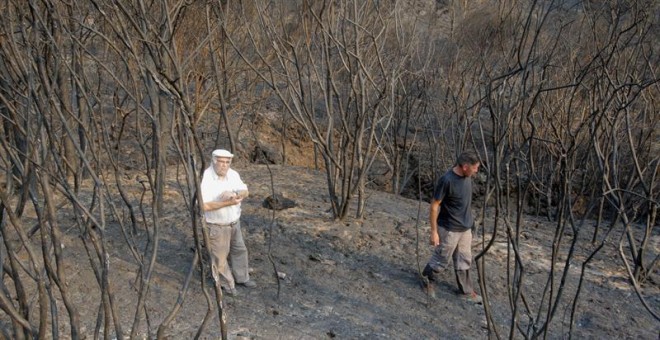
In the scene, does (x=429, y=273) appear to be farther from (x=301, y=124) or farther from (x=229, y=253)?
(x=301, y=124)

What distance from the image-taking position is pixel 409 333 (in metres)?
5.48

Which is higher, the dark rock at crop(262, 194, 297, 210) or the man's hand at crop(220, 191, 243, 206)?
the man's hand at crop(220, 191, 243, 206)

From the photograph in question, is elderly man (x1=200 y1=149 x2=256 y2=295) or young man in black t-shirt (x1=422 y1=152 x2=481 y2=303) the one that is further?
young man in black t-shirt (x1=422 y1=152 x2=481 y2=303)

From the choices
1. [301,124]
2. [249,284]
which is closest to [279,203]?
[301,124]

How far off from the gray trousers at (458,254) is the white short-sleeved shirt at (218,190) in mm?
1953

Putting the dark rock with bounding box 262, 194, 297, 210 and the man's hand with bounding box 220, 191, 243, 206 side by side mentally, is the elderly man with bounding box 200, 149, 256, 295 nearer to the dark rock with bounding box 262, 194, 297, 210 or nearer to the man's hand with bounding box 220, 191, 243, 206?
the man's hand with bounding box 220, 191, 243, 206

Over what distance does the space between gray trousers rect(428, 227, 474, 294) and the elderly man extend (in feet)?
6.02

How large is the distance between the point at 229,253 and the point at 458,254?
2103 mm

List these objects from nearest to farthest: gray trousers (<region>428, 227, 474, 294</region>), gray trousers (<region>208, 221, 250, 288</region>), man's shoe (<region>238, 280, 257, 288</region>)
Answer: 1. gray trousers (<region>208, 221, 250, 288</region>)
2. man's shoe (<region>238, 280, 257, 288</region>)
3. gray trousers (<region>428, 227, 474, 294</region>)

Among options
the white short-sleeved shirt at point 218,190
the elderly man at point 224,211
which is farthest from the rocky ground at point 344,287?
the white short-sleeved shirt at point 218,190

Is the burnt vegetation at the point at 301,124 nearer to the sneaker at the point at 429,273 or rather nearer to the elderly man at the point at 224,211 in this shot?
the elderly man at the point at 224,211

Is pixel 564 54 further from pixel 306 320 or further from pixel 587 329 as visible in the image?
pixel 306 320

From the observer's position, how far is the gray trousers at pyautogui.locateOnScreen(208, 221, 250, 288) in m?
5.52

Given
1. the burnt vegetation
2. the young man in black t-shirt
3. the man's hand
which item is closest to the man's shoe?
the burnt vegetation
